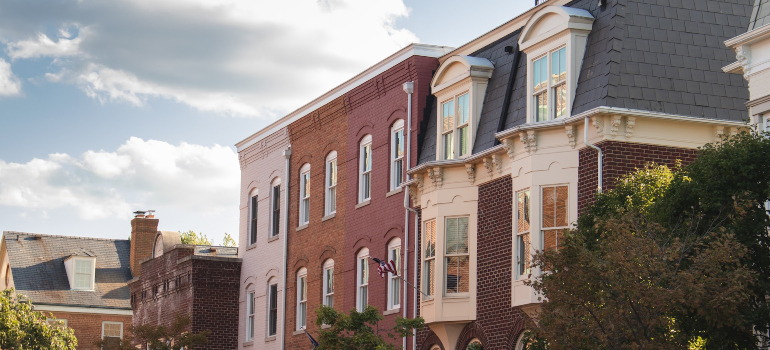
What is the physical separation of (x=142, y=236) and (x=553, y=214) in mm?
40078

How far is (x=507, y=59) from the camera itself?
27.3m

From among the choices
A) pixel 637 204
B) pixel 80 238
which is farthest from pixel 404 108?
pixel 80 238

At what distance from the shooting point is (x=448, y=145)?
93.4 ft

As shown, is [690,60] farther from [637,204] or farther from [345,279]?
[345,279]

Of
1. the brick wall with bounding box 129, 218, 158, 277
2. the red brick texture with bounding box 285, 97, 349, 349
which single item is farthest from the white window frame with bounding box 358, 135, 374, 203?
the brick wall with bounding box 129, 218, 158, 277

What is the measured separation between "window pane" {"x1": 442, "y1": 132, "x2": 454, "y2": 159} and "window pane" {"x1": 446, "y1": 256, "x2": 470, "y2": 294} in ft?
8.86

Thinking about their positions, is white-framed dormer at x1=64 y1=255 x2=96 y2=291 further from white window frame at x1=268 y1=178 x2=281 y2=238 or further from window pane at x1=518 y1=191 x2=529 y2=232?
window pane at x1=518 y1=191 x2=529 y2=232

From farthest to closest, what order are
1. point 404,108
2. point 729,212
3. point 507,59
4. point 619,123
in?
1. point 404,108
2. point 507,59
3. point 619,123
4. point 729,212

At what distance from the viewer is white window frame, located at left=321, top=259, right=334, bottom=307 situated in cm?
3416

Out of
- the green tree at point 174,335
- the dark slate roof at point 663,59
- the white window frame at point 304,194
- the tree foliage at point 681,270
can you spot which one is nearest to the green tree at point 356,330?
the dark slate roof at point 663,59

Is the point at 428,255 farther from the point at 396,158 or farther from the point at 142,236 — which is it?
the point at 142,236

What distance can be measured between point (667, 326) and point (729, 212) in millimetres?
2025

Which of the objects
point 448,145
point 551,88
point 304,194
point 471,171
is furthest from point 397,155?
point 551,88

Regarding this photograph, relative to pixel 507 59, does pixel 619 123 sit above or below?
below
